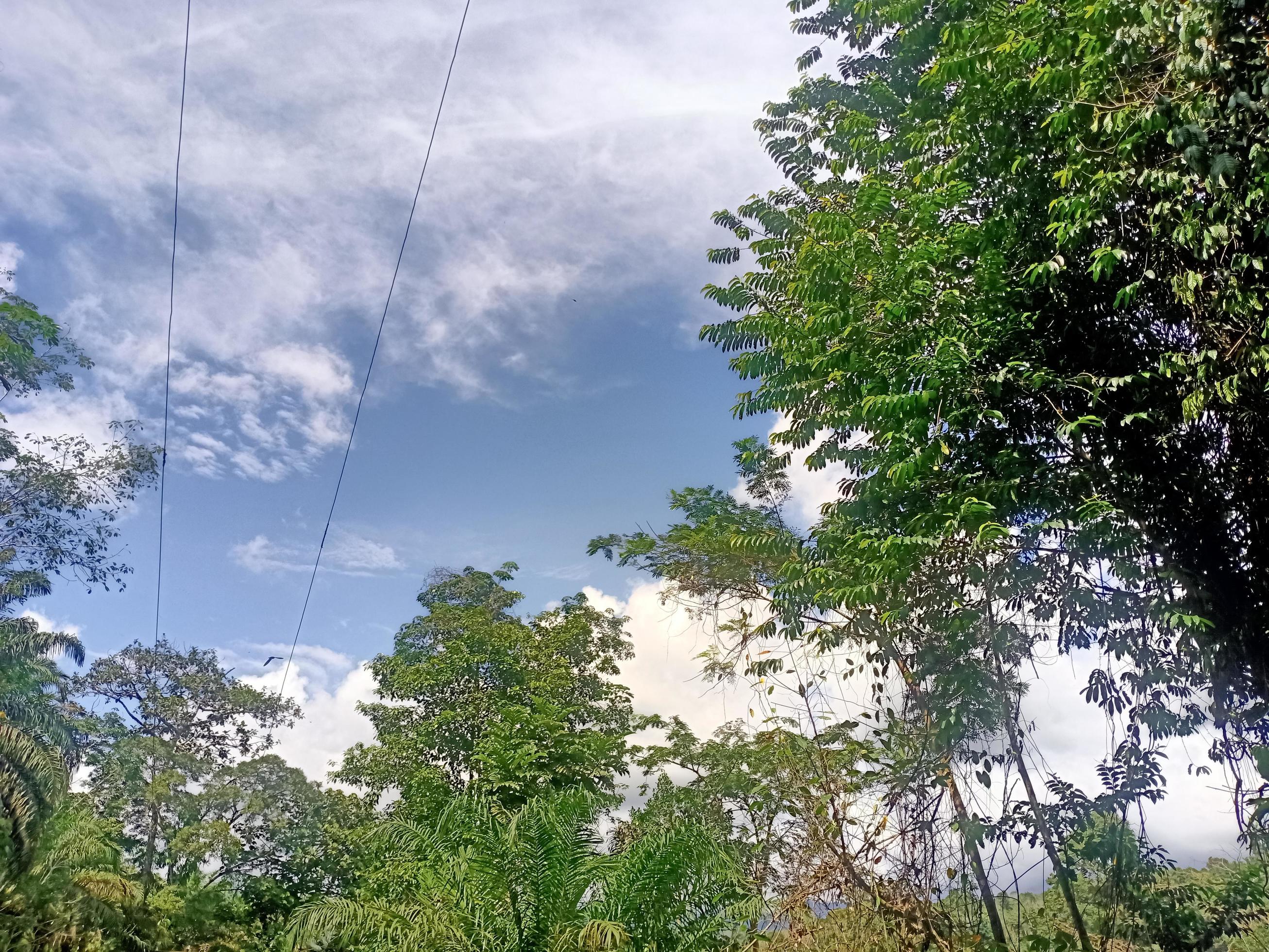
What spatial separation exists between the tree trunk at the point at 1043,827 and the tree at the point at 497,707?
945 cm

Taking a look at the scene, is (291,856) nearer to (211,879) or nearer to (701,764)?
(211,879)

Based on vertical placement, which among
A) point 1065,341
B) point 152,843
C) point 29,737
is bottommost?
point 152,843

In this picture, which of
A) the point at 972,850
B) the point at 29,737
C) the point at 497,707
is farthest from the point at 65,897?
the point at 972,850

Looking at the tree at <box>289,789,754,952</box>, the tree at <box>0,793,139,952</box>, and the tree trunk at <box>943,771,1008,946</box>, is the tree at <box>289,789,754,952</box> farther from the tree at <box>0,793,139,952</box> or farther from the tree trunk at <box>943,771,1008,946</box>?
the tree at <box>0,793,139,952</box>

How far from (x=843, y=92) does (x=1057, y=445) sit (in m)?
4.49

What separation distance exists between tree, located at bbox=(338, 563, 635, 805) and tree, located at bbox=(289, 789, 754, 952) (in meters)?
6.11

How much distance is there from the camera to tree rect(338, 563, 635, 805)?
1455 centimetres

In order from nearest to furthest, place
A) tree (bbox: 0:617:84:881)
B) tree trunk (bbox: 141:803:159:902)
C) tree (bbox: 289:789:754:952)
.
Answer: tree (bbox: 289:789:754:952)
tree (bbox: 0:617:84:881)
tree trunk (bbox: 141:803:159:902)

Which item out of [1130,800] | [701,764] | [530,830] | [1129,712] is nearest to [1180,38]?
[1129,712]

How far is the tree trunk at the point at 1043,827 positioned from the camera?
539cm

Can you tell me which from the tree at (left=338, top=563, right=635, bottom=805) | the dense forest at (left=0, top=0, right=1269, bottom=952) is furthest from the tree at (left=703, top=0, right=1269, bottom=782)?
the tree at (left=338, top=563, right=635, bottom=805)

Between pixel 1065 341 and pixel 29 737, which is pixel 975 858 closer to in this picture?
pixel 1065 341

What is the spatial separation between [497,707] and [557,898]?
9498 millimetres

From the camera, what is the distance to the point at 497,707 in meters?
16.1
